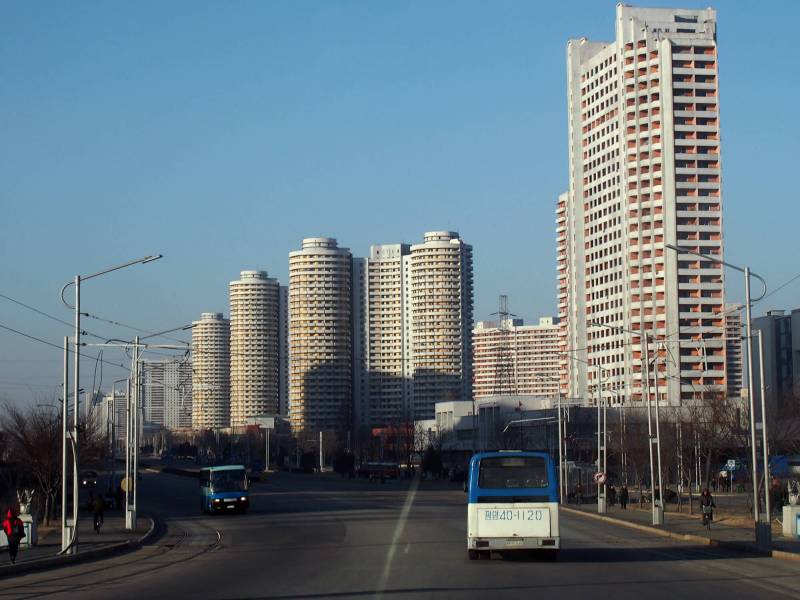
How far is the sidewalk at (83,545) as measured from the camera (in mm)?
30188

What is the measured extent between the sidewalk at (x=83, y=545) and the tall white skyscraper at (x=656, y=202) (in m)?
86.7

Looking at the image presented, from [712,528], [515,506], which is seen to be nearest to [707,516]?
[712,528]

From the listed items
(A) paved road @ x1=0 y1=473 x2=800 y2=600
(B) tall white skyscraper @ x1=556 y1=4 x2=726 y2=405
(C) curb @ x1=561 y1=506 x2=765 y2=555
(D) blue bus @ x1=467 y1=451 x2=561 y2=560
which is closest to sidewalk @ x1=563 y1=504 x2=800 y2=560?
(C) curb @ x1=561 y1=506 x2=765 y2=555

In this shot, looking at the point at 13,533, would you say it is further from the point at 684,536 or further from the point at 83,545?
the point at 684,536

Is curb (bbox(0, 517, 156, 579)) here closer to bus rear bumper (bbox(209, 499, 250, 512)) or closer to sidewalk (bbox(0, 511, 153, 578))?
sidewalk (bbox(0, 511, 153, 578))

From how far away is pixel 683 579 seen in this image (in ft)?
75.8

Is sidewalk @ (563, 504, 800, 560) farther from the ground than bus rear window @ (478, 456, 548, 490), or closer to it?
closer to it

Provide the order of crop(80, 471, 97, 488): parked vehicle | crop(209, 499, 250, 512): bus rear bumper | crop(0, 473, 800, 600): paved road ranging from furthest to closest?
crop(80, 471, 97, 488): parked vehicle < crop(209, 499, 250, 512): bus rear bumper < crop(0, 473, 800, 600): paved road

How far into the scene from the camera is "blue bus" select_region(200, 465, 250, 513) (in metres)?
60.2

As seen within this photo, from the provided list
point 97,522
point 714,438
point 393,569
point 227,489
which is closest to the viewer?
point 393,569

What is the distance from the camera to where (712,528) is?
1670 inches

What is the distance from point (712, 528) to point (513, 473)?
1808 centimetres

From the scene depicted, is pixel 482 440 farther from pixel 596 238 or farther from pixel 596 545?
pixel 596 545

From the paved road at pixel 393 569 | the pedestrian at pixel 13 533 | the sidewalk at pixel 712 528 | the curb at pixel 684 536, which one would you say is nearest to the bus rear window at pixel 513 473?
the paved road at pixel 393 569
